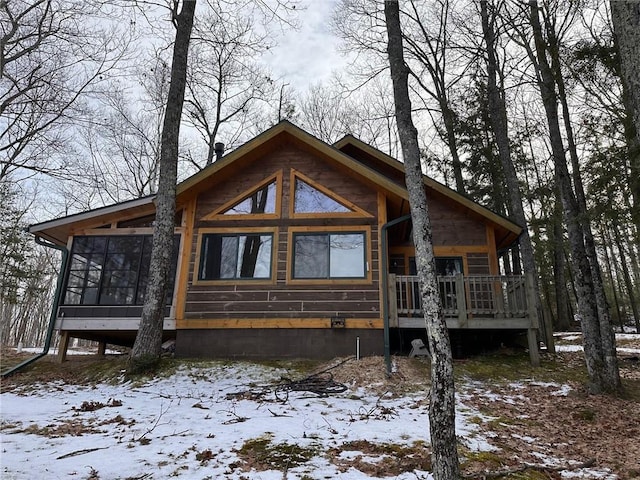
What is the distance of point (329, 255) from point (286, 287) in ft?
4.28

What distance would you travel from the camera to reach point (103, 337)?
1109 centimetres

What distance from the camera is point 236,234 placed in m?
9.81

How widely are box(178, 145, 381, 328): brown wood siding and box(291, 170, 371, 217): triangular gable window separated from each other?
14 cm

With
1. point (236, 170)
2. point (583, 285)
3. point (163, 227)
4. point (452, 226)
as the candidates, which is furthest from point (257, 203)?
point (583, 285)

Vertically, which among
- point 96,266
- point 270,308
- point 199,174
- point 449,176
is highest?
point 449,176

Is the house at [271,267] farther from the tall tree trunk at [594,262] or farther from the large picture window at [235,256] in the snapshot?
the tall tree trunk at [594,262]

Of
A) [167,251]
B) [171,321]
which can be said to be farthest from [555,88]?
[171,321]

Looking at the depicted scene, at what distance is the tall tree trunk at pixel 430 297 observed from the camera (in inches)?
124

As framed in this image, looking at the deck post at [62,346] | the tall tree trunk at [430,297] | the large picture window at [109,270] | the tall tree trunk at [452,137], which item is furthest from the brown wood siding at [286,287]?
the tall tree trunk at [452,137]

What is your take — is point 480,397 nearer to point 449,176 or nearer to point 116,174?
point 449,176

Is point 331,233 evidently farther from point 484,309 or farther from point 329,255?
point 484,309

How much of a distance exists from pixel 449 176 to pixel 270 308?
1199 centimetres

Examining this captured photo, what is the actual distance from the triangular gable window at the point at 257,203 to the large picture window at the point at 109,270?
1399 millimetres

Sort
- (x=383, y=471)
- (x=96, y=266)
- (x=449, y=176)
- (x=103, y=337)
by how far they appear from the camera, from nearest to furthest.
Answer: (x=383, y=471)
(x=96, y=266)
(x=103, y=337)
(x=449, y=176)
